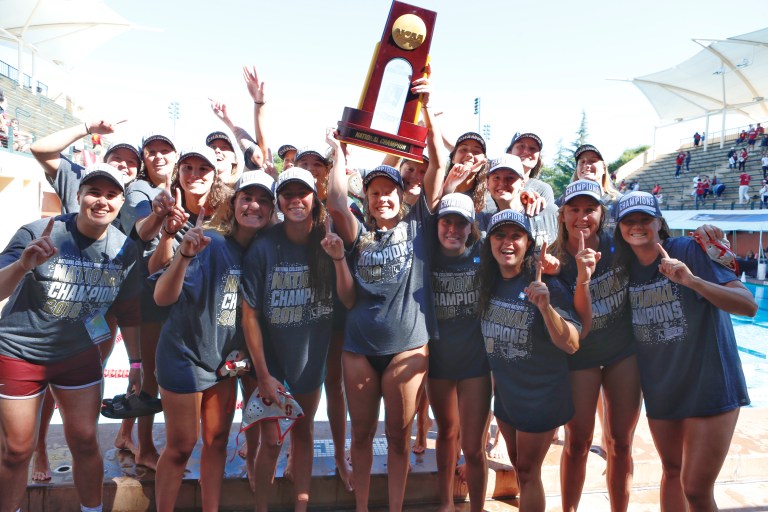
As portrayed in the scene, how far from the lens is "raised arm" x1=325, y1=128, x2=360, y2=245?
126 inches

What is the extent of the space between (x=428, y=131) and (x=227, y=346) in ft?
6.42

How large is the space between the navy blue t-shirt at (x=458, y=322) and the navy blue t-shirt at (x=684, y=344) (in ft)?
3.13

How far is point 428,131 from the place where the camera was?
351 centimetres

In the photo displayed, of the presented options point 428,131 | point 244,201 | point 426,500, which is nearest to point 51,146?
point 244,201

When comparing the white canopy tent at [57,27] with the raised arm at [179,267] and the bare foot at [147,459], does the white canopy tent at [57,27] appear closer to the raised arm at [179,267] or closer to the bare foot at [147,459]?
the bare foot at [147,459]

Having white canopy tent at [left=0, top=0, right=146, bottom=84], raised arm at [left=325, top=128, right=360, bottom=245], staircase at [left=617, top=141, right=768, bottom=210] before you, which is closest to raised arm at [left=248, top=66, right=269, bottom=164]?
raised arm at [left=325, top=128, right=360, bottom=245]

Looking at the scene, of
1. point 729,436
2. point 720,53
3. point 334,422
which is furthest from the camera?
point 720,53

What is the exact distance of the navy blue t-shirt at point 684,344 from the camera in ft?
9.06

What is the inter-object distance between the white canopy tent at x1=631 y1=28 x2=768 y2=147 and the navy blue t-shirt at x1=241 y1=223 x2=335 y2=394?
37.2 metres

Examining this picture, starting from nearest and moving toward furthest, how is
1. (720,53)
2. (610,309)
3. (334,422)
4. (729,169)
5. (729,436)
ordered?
(729,436) < (610,309) < (334,422) < (729,169) < (720,53)

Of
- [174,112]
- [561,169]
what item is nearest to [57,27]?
[174,112]

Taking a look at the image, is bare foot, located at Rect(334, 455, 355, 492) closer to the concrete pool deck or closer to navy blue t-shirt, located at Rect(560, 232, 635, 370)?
the concrete pool deck

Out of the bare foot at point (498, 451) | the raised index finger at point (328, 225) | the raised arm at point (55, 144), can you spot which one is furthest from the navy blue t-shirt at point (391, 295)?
the raised arm at point (55, 144)

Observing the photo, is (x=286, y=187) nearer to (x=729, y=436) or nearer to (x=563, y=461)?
(x=563, y=461)
